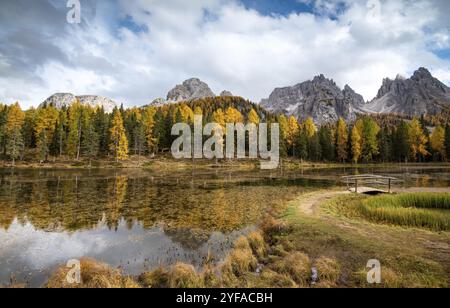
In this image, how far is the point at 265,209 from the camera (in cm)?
2284

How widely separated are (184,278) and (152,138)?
265 ft

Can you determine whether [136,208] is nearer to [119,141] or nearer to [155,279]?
[155,279]

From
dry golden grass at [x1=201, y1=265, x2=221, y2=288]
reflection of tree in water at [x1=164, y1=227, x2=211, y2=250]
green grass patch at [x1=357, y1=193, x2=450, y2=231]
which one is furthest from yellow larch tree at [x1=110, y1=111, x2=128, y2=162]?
dry golden grass at [x1=201, y1=265, x2=221, y2=288]

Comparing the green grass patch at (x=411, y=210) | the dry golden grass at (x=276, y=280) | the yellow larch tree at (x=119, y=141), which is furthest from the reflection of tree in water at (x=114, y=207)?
the yellow larch tree at (x=119, y=141)

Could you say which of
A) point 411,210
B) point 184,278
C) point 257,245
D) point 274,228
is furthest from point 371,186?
point 184,278

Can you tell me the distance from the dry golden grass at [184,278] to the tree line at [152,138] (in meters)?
72.2

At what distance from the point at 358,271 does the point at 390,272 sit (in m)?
1.06

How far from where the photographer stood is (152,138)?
86.1m

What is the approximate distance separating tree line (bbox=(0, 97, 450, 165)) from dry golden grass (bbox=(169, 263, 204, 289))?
Result: 2841 inches

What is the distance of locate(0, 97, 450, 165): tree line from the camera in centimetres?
7675

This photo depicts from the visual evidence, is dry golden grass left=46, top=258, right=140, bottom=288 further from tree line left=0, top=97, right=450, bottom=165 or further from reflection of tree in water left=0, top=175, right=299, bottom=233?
tree line left=0, top=97, right=450, bottom=165

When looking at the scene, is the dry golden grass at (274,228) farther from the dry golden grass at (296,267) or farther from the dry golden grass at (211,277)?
the dry golden grass at (211,277)

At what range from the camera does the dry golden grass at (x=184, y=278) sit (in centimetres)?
914
